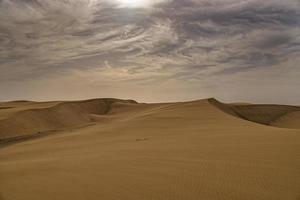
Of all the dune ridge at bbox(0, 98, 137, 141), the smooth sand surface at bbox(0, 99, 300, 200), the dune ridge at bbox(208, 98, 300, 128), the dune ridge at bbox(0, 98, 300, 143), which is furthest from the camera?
the dune ridge at bbox(208, 98, 300, 128)

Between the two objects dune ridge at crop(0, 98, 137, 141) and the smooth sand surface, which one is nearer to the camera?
the smooth sand surface

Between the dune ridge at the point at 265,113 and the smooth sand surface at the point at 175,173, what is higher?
the dune ridge at the point at 265,113

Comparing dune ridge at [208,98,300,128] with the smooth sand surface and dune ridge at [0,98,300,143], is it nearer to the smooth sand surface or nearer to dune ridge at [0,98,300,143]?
dune ridge at [0,98,300,143]

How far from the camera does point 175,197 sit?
553 cm

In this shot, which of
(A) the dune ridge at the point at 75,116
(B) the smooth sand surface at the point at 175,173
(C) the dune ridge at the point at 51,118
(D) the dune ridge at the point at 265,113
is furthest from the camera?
(D) the dune ridge at the point at 265,113

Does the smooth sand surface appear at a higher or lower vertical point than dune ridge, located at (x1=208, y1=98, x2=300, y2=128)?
lower

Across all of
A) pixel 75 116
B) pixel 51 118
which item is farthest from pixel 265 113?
pixel 51 118

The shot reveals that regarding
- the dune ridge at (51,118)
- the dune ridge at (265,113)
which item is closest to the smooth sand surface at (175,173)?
the dune ridge at (51,118)

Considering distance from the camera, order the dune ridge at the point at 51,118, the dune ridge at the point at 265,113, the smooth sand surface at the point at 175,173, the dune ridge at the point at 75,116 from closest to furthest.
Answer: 1. the smooth sand surface at the point at 175,173
2. the dune ridge at the point at 51,118
3. the dune ridge at the point at 75,116
4. the dune ridge at the point at 265,113

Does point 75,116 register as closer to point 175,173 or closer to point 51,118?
point 51,118

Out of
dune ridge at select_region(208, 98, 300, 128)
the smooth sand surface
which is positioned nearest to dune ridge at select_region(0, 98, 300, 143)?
dune ridge at select_region(208, 98, 300, 128)

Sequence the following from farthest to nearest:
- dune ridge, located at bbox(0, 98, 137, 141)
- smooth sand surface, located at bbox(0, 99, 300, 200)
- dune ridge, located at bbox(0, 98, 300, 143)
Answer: dune ridge, located at bbox(0, 98, 300, 143)
dune ridge, located at bbox(0, 98, 137, 141)
smooth sand surface, located at bbox(0, 99, 300, 200)

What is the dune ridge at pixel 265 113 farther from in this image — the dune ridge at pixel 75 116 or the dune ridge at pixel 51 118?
the dune ridge at pixel 51 118

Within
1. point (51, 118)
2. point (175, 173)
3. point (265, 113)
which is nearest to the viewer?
point (175, 173)
